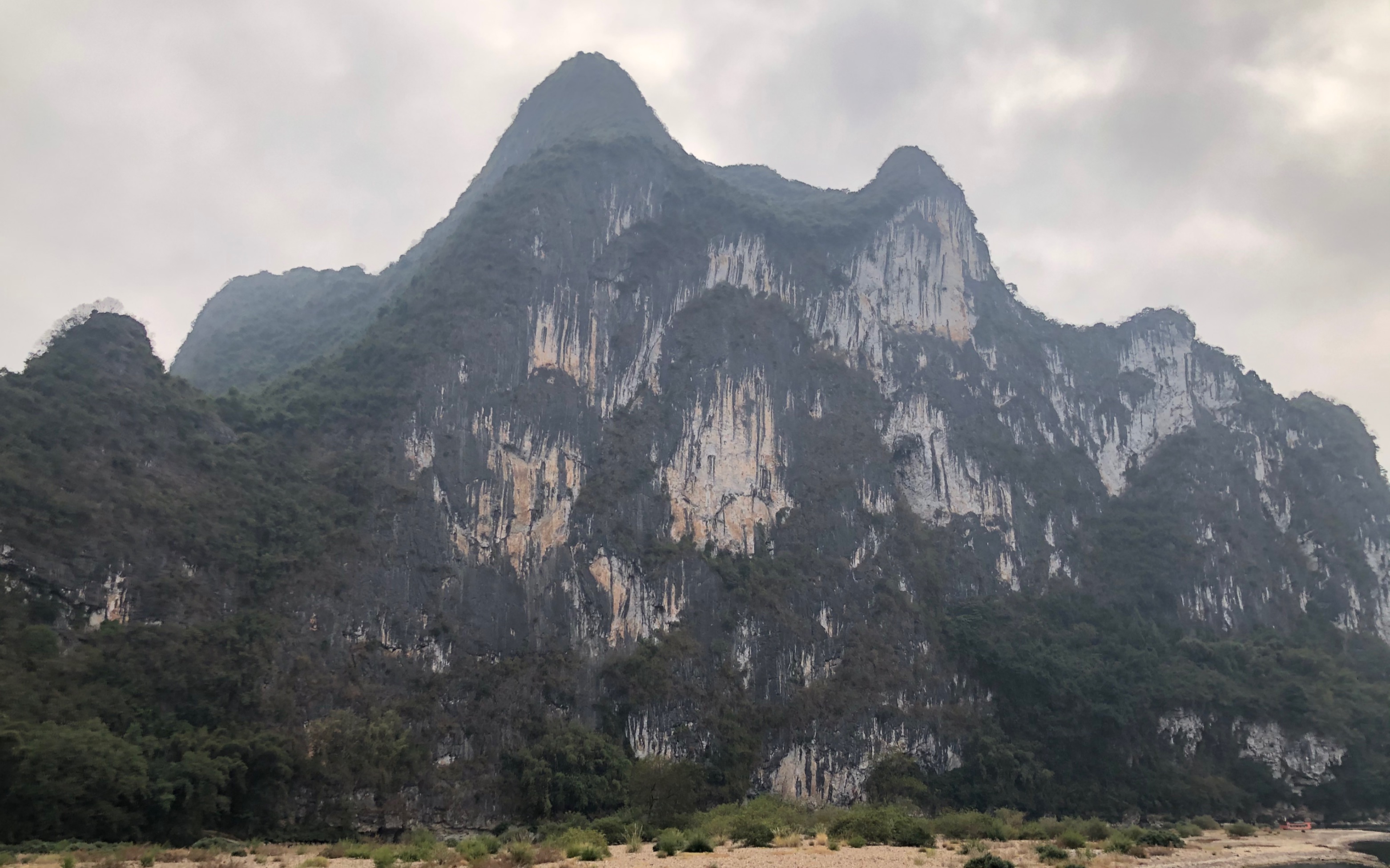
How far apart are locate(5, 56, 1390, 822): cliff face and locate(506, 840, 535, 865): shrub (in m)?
22.9

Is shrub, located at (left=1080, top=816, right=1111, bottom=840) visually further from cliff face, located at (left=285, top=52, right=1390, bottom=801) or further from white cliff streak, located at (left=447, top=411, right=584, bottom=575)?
white cliff streak, located at (left=447, top=411, right=584, bottom=575)

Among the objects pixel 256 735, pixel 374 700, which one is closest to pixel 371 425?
pixel 374 700

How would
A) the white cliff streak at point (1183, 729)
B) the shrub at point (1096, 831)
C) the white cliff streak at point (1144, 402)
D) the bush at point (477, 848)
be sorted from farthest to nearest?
the white cliff streak at point (1144, 402)
the white cliff streak at point (1183, 729)
the shrub at point (1096, 831)
the bush at point (477, 848)

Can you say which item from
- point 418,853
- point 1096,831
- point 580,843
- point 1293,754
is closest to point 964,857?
point 580,843

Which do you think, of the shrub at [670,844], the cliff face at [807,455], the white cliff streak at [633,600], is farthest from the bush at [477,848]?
the white cliff streak at [633,600]

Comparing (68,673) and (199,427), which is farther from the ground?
(199,427)

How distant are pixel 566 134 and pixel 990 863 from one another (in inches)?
2755

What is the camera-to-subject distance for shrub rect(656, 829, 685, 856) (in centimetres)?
1828

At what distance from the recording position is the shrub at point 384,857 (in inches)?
655

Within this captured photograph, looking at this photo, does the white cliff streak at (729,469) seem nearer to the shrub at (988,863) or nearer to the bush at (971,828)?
the bush at (971,828)

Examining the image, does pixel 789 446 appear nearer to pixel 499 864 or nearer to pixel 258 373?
pixel 258 373

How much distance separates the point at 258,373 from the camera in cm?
6675

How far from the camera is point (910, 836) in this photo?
68.3ft

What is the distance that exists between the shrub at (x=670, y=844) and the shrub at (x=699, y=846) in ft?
0.39
